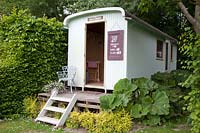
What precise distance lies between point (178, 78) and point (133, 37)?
7.13 ft

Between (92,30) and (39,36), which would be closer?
(39,36)

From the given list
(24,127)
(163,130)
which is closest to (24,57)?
(24,127)

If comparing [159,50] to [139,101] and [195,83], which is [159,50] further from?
[195,83]

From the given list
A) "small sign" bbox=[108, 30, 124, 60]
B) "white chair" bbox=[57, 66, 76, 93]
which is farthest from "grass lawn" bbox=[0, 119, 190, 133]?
"small sign" bbox=[108, 30, 124, 60]

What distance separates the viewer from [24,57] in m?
9.10

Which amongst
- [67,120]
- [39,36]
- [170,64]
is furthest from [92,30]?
[67,120]

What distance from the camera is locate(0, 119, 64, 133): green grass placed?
7.00 meters

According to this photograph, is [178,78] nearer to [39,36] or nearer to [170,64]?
[170,64]

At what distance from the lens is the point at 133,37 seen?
9078 mm

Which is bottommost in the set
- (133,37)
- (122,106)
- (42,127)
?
(42,127)

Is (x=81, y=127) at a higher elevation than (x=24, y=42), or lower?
lower

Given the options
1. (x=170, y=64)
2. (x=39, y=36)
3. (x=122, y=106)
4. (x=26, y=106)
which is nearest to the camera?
(x=122, y=106)

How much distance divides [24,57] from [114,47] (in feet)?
9.18

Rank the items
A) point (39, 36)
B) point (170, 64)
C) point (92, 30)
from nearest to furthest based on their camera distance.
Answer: point (39, 36), point (92, 30), point (170, 64)
